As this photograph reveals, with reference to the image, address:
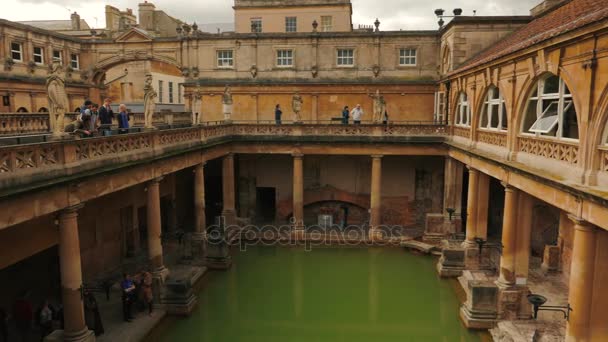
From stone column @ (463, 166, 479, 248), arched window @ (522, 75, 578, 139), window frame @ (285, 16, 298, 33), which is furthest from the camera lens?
window frame @ (285, 16, 298, 33)

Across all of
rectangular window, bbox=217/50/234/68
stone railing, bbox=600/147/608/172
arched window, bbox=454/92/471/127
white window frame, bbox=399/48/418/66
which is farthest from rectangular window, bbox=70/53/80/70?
stone railing, bbox=600/147/608/172

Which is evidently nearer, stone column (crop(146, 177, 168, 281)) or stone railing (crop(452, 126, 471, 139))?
stone column (crop(146, 177, 168, 281))

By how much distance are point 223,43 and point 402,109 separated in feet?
40.3

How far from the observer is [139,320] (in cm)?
1512

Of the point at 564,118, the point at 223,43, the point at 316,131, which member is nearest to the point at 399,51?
the point at 316,131

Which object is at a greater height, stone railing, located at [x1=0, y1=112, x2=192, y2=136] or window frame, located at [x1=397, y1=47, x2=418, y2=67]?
window frame, located at [x1=397, y1=47, x2=418, y2=67]

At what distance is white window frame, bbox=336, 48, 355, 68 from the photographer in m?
29.7

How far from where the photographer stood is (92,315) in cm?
1400

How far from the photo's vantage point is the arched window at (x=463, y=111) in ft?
69.2

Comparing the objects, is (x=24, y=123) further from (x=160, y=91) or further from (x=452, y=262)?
(x=160, y=91)

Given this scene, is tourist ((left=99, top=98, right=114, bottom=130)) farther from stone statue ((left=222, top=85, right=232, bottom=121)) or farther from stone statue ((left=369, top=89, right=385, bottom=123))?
stone statue ((left=369, top=89, right=385, bottom=123))

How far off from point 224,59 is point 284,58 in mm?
3948

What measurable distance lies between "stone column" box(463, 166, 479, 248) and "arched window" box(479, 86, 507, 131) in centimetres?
208

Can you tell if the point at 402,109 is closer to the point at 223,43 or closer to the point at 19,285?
the point at 223,43
